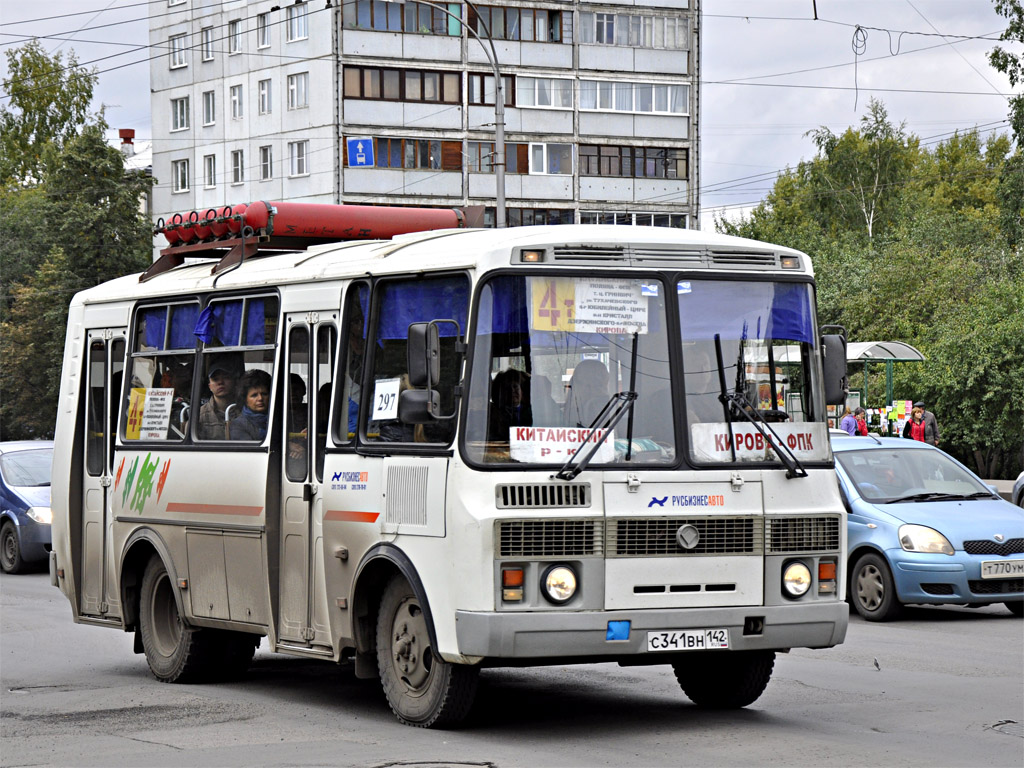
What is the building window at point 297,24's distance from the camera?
6838cm

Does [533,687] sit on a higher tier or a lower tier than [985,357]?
lower

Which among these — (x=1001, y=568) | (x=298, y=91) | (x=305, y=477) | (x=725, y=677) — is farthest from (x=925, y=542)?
(x=298, y=91)

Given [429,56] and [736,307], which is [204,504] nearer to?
[736,307]

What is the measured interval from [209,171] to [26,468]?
175ft

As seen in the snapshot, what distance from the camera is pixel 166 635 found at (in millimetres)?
12070

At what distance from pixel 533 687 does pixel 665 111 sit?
6432cm

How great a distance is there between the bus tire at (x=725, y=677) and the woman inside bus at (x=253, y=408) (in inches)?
117

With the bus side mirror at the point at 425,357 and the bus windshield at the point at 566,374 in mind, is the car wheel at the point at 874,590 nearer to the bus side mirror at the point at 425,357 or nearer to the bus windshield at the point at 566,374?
the bus windshield at the point at 566,374

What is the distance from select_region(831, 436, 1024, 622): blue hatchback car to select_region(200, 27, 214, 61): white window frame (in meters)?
61.7

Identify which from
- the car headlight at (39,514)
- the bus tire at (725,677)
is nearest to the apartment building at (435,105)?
the car headlight at (39,514)

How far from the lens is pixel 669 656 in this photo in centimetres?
905

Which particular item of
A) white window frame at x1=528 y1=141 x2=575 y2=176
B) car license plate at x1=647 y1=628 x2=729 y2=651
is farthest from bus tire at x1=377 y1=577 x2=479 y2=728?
white window frame at x1=528 y1=141 x2=575 y2=176

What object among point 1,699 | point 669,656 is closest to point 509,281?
point 669,656

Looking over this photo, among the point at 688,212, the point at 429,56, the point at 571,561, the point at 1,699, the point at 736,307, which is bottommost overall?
the point at 1,699
